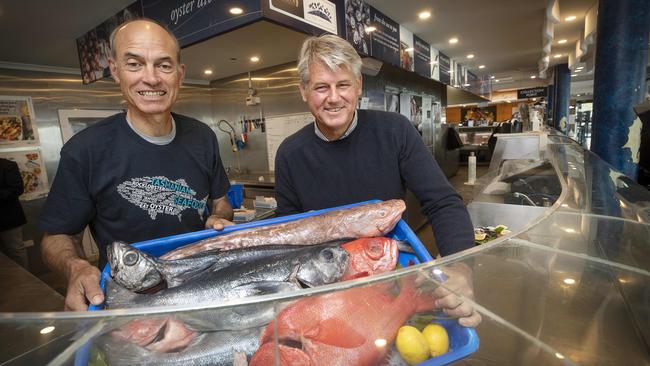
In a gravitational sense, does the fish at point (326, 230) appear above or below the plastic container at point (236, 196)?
above

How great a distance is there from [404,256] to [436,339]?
32cm

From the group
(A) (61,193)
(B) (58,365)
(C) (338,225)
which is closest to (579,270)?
(C) (338,225)

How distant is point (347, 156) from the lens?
1488 millimetres

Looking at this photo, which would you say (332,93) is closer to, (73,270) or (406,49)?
(73,270)

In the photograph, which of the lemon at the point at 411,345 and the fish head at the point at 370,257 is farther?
the fish head at the point at 370,257

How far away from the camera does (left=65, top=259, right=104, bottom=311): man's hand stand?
0.82 meters

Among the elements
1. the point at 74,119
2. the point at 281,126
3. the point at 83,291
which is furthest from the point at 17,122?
the point at 83,291

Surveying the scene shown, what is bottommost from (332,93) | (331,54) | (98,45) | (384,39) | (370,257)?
(370,257)

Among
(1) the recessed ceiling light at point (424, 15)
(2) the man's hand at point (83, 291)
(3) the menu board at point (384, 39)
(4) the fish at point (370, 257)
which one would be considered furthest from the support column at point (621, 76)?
(2) the man's hand at point (83, 291)

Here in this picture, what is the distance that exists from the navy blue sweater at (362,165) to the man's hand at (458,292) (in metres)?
0.64

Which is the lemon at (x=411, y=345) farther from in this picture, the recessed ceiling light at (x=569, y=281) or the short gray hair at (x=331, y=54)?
the short gray hair at (x=331, y=54)

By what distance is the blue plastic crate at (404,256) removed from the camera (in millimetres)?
646

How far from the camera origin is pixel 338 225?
3.38 feet

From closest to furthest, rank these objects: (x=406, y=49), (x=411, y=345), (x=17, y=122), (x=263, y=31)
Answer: (x=411, y=345) < (x=263, y=31) < (x=17, y=122) < (x=406, y=49)
